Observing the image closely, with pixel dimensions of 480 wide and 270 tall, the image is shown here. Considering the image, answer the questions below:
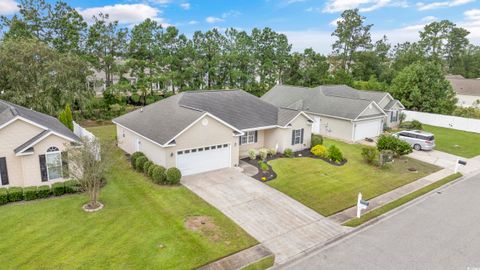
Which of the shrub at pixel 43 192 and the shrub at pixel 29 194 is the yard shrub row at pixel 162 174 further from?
the shrub at pixel 29 194

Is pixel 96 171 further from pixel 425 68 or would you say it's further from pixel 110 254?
pixel 425 68

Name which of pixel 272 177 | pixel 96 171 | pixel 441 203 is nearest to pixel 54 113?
pixel 96 171

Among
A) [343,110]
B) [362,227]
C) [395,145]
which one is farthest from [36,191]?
[343,110]

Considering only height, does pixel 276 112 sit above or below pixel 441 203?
above

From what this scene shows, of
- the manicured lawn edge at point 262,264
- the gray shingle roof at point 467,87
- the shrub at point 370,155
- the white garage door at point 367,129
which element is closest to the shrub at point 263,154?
the shrub at point 370,155

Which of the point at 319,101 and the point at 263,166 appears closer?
the point at 263,166

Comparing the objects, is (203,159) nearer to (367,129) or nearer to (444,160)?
(367,129)
